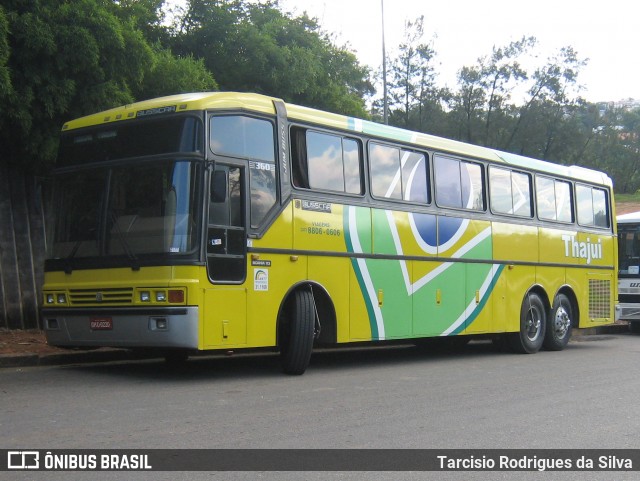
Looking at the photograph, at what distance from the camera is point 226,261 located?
10141 millimetres

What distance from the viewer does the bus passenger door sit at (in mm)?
9961

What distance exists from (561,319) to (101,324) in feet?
31.7

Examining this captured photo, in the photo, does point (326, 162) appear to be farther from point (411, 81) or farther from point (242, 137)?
point (411, 81)

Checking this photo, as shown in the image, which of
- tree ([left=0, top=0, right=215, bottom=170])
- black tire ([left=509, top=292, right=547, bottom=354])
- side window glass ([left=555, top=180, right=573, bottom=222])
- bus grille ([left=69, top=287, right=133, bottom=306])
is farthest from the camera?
side window glass ([left=555, top=180, right=573, bottom=222])

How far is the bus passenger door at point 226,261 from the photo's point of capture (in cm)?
996

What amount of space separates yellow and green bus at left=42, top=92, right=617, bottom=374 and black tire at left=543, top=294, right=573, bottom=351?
103 inches

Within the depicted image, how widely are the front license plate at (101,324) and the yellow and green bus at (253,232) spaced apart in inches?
0.6


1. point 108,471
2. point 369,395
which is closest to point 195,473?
point 108,471

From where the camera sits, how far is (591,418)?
828 centimetres

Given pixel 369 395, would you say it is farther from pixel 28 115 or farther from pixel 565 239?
pixel 565 239

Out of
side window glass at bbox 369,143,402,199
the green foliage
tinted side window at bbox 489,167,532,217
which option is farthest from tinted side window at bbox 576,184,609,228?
the green foliage

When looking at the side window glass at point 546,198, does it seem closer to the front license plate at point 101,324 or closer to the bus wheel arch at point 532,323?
the bus wheel arch at point 532,323

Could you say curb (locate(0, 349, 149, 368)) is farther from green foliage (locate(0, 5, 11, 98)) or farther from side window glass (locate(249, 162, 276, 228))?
green foliage (locate(0, 5, 11, 98))

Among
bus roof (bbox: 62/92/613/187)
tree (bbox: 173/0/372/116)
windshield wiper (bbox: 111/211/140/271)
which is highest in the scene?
tree (bbox: 173/0/372/116)
